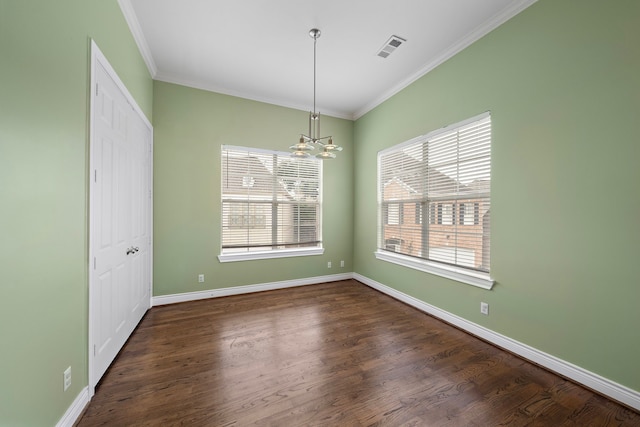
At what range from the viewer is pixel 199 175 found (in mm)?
3791

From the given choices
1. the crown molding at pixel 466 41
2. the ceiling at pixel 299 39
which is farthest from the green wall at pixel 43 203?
the crown molding at pixel 466 41

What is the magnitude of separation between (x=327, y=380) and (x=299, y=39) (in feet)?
11.1

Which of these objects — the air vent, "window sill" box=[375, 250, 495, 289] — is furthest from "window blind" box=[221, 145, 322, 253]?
the air vent

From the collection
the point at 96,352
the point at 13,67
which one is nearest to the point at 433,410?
the point at 96,352

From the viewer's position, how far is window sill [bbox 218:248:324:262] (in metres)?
3.99

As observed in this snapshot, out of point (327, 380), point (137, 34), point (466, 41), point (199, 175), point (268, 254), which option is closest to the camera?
point (327, 380)

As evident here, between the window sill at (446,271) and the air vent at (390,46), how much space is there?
8.78 ft

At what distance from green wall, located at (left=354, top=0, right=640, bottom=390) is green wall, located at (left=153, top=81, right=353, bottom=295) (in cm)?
273

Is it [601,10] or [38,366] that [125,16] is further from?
[601,10]

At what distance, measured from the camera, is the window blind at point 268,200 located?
4051 mm

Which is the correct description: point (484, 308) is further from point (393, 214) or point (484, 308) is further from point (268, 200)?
point (268, 200)

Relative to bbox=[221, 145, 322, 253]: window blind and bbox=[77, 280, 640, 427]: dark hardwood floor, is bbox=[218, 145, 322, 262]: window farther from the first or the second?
bbox=[77, 280, 640, 427]: dark hardwood floor

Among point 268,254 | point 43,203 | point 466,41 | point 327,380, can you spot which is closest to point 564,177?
point 466,41

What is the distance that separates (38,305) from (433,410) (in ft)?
7.95
